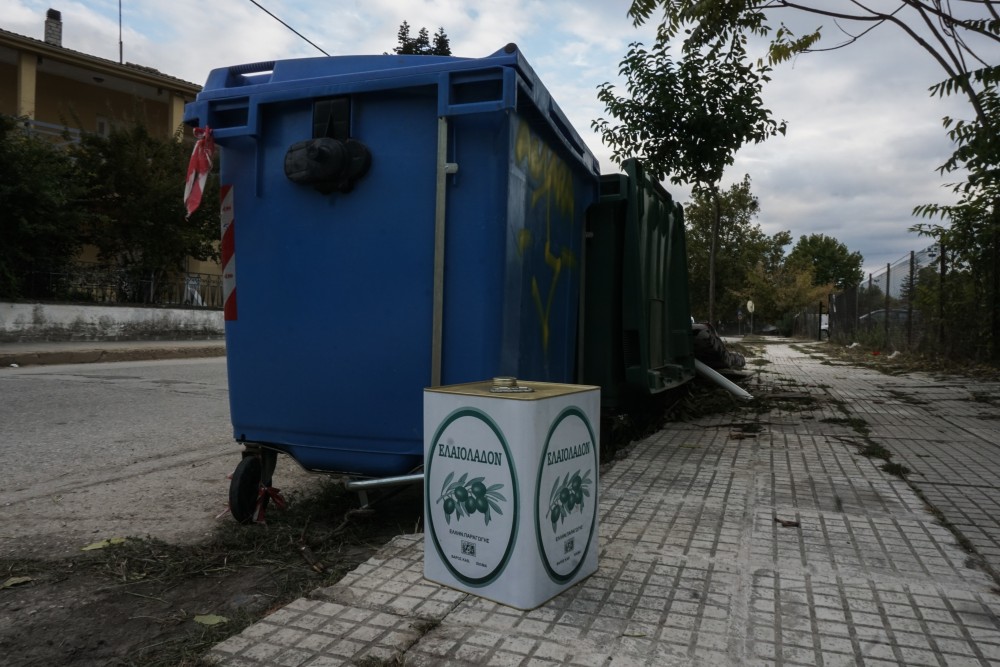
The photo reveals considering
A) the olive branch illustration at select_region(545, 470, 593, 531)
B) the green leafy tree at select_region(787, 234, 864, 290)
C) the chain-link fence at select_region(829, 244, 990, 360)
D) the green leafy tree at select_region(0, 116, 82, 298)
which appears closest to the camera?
the olive branch illustration at select_region(545, 470, 593, 531)

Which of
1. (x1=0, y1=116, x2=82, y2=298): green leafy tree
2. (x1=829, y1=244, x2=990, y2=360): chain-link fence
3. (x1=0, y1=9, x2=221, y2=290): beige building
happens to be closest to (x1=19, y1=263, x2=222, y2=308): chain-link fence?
(x1=0, y1=116, x2=82, y2=298): green leafy tree

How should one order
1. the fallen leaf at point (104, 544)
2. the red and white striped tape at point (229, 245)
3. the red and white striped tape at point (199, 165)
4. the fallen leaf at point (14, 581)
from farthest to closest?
the red and white striped tape at point (229, 245), the red and white striped tape at point (199, 165), the fallen leaf at point (104, 544), the fallen leaf at point (14, 581)

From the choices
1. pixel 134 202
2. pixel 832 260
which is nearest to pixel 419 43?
pixel 134 202

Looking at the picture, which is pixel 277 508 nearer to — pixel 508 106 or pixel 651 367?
pixel 508 106

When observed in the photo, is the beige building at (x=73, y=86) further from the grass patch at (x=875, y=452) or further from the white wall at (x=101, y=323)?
the grass patch at (x=875, y=452)

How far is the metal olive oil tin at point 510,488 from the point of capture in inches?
94.3

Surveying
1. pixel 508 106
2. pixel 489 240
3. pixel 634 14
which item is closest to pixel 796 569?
pixel 489 240

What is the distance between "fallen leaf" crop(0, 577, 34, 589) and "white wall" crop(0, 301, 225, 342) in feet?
41.6

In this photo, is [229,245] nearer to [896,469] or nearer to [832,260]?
[896,469]

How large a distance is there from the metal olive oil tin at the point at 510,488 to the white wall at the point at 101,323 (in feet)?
45.5

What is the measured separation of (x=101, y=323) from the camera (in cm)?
1531

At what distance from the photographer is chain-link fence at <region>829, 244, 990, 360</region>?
1253cm

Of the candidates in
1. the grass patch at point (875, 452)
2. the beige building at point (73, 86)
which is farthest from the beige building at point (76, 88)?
the grass patch at point (875, 452)

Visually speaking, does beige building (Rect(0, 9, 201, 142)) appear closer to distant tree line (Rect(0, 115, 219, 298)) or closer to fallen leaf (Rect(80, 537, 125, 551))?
distant tree line (Rect(0, 115, 219, 298))
